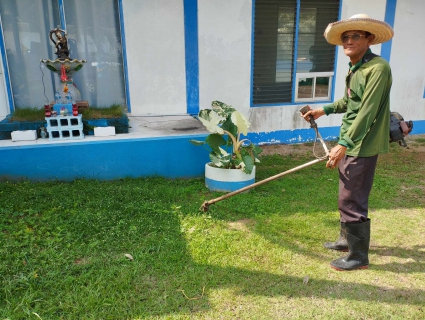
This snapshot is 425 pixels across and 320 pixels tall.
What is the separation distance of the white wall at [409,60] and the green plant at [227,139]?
4335mm

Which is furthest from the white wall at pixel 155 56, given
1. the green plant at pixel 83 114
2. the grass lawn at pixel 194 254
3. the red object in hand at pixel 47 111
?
the grass lawn at pixel 194 254

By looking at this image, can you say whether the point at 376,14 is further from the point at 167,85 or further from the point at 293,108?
the point at 167,85

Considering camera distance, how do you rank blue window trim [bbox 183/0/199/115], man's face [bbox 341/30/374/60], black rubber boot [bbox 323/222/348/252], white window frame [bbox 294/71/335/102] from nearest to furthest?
man's face [bbox 341/30/374/60]
black rubber boot [bbox 323/222/348/252]
blue window trim [bbox 183/0/199/115]
white window frame [bbox 294/71/335/102]

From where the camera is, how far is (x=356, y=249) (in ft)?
9.78

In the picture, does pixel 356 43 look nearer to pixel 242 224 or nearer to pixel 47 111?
pixel 242 224

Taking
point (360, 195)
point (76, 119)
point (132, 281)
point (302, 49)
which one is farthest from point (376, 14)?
point (132, 281)

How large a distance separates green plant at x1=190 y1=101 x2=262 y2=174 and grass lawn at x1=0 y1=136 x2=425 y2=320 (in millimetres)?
431

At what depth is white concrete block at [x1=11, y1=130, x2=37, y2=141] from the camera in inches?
179

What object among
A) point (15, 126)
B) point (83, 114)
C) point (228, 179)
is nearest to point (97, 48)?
point (83, 114)

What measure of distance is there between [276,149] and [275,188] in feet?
6.63

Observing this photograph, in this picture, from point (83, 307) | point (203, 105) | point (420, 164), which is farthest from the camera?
point (203, 105)

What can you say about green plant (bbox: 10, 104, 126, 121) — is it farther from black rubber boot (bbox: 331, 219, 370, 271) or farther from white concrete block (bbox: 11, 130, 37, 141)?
black rubber boot (bbox: 331, 219, 370, 271)

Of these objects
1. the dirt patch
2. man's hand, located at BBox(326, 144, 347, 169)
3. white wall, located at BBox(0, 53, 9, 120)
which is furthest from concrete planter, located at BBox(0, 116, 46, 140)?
man's hand, located at BBox(326, 144, 347, 169)

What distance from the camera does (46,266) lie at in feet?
9.53
